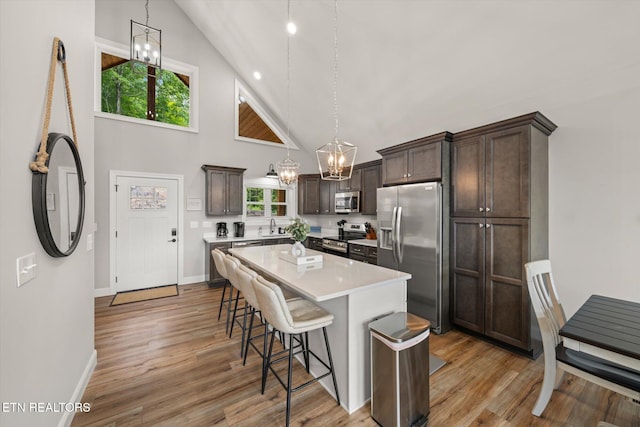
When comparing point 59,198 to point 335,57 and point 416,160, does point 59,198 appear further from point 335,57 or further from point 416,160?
point 335,57

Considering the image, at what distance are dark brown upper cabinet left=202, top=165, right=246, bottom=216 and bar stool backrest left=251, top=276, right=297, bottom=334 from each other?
148 inches

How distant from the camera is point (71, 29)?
1.79 m

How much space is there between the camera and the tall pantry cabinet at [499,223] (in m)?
2.50

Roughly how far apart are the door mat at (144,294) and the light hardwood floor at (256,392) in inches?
51.3

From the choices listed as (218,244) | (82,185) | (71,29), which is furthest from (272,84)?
(82,185)

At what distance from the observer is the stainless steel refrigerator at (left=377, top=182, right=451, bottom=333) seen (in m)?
3.01

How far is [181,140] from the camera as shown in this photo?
4.95 metres

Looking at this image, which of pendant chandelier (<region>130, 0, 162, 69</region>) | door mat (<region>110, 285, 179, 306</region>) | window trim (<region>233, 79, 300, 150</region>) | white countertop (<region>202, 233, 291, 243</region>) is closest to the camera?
pendant chandelier (<region>130, 0, 162, 69</region>)

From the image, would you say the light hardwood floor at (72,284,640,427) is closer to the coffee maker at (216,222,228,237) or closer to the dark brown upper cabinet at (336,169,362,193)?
the coffee maker at (216,222,228,237)

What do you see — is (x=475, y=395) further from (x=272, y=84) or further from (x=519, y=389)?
(x=272, y=84)

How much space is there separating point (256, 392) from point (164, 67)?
18.7 feet

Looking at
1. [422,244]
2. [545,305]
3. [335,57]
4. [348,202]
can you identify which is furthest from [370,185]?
[545,305]

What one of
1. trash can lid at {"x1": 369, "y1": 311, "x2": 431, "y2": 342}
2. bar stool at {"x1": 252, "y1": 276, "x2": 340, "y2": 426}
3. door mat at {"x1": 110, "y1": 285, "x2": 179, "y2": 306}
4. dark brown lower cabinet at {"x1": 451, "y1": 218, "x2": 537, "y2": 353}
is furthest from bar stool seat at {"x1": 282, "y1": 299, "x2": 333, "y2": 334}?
door mat at {"x1": 110, "y1": 285, "x2": 179, "y2": 306}

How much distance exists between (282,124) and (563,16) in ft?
16.3
